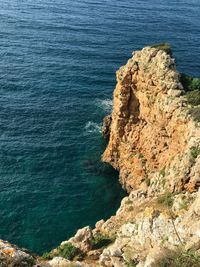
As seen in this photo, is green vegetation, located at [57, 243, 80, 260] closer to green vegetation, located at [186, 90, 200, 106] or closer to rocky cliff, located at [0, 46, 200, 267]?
rocky cliff, located at [0, 46, 200, 267]

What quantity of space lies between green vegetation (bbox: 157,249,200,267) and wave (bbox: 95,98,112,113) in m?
67.2

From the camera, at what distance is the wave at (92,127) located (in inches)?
3190

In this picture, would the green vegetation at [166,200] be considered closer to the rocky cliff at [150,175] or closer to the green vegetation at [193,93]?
the rocky cliff at [150,175]

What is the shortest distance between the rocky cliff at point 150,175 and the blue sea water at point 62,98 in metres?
6.23

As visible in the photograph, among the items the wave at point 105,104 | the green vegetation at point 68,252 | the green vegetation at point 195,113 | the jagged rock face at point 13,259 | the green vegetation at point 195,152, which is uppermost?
the green vegetation at point 195,113

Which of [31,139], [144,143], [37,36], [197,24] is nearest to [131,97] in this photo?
[144,143]

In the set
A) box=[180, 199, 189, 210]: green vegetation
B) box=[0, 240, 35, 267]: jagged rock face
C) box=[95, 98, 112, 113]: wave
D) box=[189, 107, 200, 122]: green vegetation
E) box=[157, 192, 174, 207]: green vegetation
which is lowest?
box=[95, 98, 112, 113]: wave

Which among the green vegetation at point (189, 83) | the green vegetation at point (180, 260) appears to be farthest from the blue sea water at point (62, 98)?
the green vegetation at point (180, 260)

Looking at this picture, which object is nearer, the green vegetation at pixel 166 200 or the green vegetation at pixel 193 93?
the green vegetation at pixel 166 200

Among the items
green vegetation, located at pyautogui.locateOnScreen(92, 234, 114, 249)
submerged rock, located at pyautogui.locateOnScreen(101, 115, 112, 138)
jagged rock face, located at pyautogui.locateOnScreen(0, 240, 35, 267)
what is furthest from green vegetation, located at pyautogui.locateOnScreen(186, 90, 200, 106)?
jagged rock face, located at pyautogui.locateOnScreen(0, 240, 35, 267)

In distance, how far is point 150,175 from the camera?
60.4 meters

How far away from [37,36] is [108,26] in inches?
947

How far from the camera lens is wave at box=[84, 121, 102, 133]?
266 ft

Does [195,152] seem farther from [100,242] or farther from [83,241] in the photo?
[83,241]
